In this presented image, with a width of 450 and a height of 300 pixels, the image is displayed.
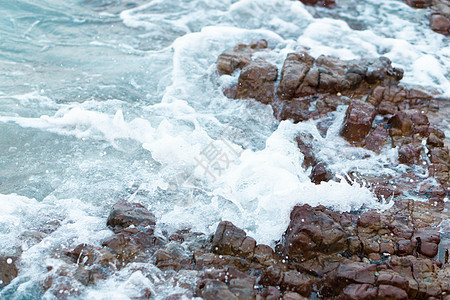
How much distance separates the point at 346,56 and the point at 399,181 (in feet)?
11.8

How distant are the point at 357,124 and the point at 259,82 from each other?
1785 millimetres

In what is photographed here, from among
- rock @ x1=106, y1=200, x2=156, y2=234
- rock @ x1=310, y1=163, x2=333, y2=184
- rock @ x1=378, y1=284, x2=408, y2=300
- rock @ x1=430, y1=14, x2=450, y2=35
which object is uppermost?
rock @ x1=430, y1=14, x2=450, y2=35

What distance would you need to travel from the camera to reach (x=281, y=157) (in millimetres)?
5527

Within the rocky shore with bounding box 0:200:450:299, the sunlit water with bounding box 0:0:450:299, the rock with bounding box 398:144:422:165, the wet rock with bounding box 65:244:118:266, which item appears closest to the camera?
the rocky shore with bounding box 0:200:450:299

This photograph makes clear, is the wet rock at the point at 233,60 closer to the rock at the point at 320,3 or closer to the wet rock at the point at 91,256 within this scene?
the rock at the point at 320,3

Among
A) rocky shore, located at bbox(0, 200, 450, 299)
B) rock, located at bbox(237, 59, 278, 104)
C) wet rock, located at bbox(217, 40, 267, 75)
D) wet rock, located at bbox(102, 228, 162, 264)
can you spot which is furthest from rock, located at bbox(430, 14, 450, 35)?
wet rock, located at bbox(102, 228, 162, 264)

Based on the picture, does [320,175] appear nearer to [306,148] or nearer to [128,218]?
[306,148]

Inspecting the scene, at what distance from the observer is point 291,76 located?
21.8 ft

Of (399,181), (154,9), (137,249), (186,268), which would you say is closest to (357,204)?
(399,181)

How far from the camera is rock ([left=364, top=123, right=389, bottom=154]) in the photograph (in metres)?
5.82

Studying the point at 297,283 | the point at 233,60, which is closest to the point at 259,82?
the point at 233,60

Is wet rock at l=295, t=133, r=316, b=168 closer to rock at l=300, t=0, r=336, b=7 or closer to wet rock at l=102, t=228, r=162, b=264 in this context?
wet rock at l=102, t=228, r=162, b=264

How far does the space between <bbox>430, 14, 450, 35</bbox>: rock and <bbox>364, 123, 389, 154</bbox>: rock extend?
4640mm

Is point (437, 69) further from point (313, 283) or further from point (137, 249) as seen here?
point (137, 249)
